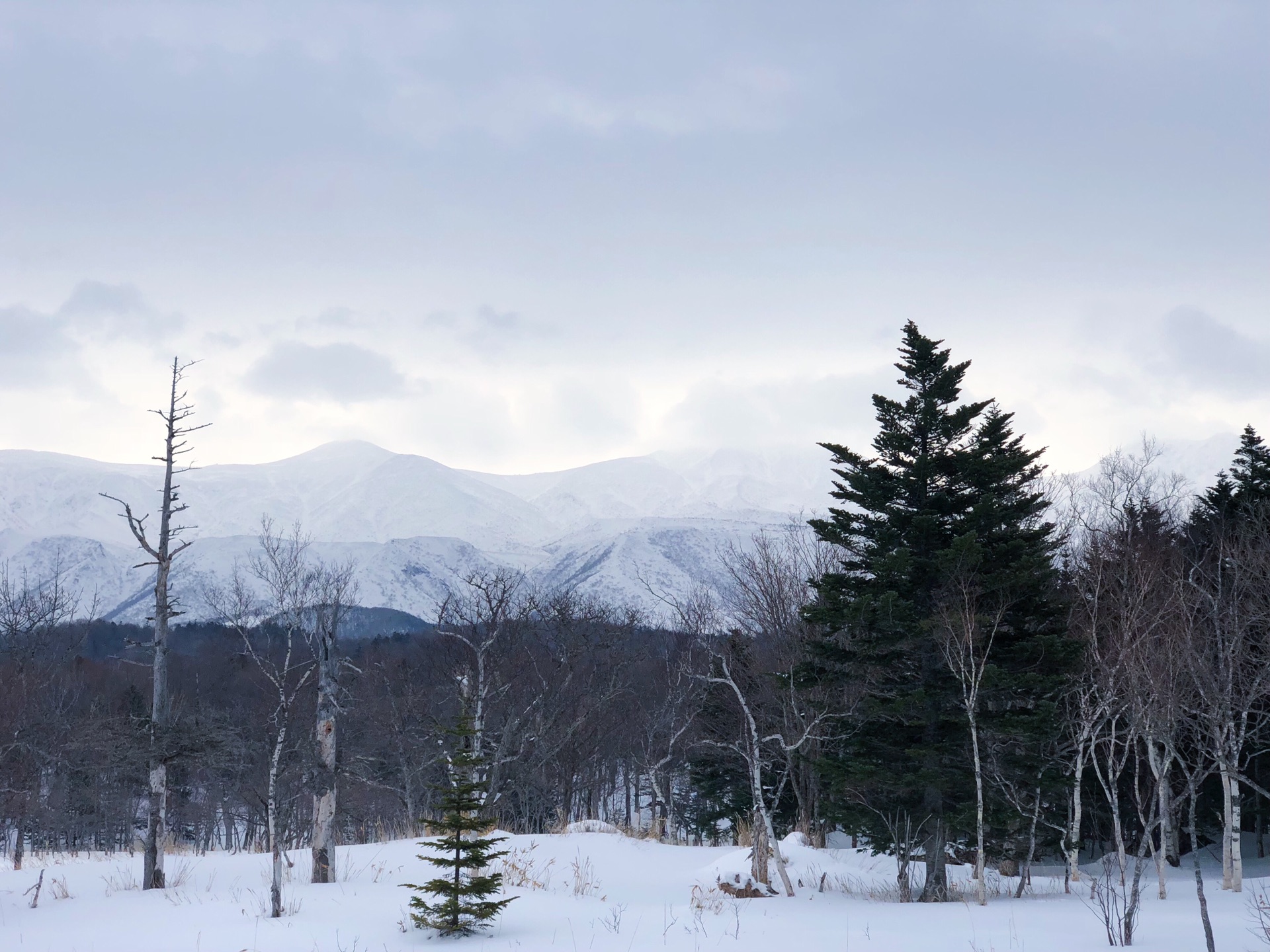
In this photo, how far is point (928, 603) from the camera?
18.7 m

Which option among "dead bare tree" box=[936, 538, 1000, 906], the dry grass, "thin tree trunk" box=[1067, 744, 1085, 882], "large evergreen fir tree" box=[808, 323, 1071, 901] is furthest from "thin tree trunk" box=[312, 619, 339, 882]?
"thin tree trunk" box=[1067, 744, 1085, 882]

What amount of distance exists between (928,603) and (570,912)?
9400mm

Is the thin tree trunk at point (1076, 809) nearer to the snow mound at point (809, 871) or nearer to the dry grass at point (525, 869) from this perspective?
the snow mound at point (809, 871)

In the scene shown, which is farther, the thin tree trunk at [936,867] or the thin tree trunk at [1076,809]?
the thin tree trunk at [1076,809]

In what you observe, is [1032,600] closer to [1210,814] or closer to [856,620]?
[856,620]

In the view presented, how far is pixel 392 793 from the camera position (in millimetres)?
62656

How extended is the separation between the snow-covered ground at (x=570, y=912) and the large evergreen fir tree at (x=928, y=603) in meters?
2.18

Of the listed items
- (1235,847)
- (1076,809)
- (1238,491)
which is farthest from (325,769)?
(1238,491)

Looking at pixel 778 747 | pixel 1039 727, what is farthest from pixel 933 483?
pixel 778 747

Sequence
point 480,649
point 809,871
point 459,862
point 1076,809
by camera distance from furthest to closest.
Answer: point 480,649
point 809,871
point 1076,809
point 459,862

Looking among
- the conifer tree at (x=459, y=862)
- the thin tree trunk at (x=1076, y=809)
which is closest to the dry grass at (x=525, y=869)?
the conifer tree at (x=459, y=862)

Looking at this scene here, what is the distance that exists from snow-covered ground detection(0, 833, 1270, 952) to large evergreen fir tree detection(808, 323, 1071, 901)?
2.18m

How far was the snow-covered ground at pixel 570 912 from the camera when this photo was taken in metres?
11.9

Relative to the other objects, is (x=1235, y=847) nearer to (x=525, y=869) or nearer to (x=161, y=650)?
(x=525, y=869)
